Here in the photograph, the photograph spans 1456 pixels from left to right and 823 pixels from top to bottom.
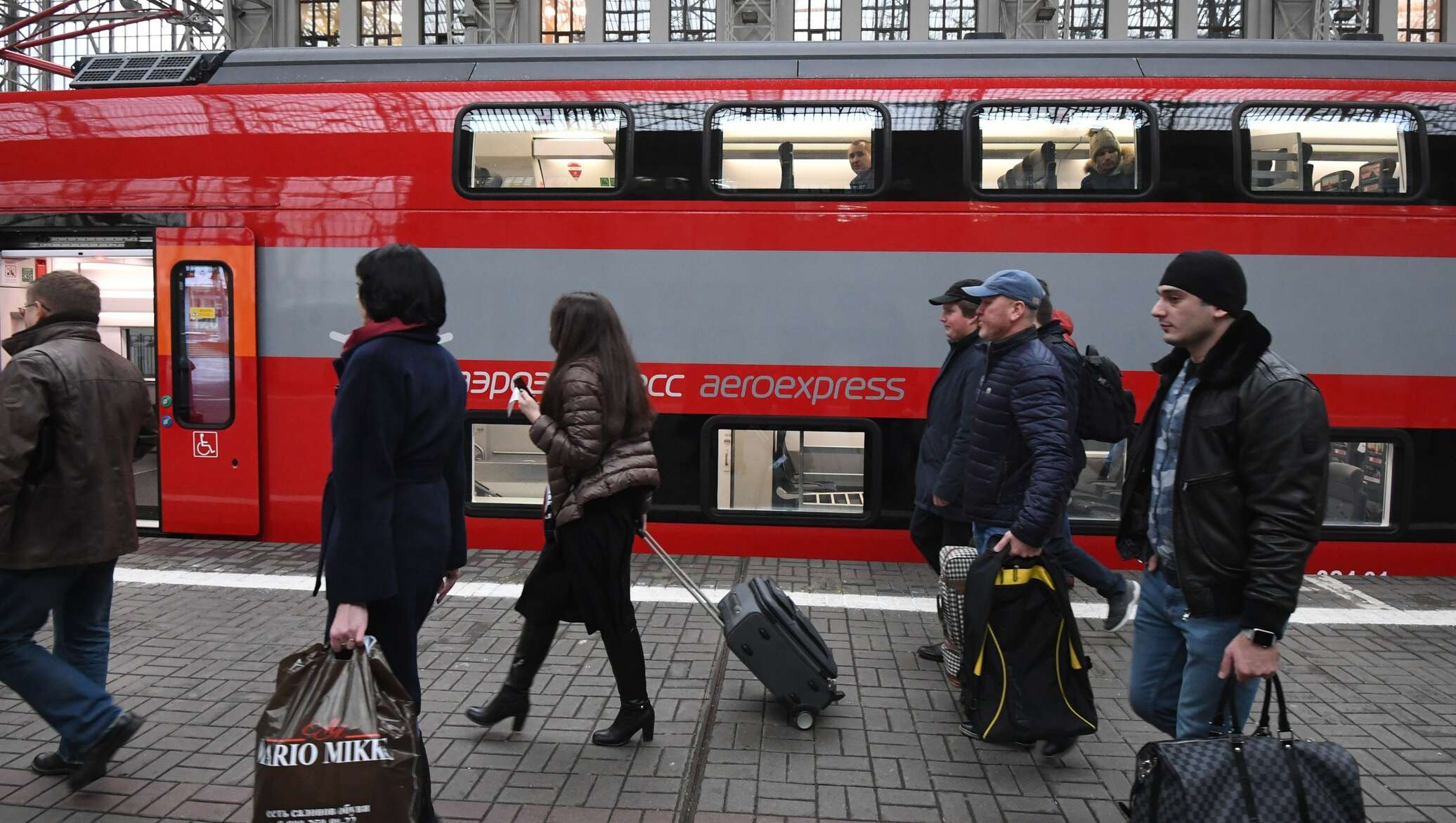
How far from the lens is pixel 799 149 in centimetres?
602

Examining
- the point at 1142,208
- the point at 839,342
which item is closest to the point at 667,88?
the point at 839,342

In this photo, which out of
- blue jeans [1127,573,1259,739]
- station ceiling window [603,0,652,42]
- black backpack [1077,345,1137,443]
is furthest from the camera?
station ceiling window [603,0,652,42]

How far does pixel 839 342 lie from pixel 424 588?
148 inches

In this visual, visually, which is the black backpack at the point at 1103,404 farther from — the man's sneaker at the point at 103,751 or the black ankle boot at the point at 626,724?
the man's sneaker at the point at 103,751

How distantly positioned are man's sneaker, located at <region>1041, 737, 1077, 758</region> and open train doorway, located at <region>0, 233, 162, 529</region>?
624cm

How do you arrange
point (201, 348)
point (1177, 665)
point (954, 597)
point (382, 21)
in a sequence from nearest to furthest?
point (1177, 665)
point (954, 597)
point (201, 348)
point (382, 21)

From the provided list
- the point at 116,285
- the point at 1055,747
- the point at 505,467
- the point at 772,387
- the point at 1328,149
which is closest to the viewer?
the point at 1055,747

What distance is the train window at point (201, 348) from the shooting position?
21.3 ft

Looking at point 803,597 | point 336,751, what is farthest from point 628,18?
point 336,751

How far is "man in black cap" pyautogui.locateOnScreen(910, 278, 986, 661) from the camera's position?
4309 mm

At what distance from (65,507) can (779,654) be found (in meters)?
2.76

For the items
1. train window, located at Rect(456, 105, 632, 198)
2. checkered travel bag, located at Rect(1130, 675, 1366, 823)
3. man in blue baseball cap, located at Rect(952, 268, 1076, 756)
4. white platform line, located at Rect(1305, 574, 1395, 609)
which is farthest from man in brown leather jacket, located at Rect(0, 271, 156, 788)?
white platform line, located at Rect(1305, 574, 1395, 609)

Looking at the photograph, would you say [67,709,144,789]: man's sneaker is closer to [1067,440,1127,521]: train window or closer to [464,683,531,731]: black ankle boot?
[464,683,531,731]: black ankle boot

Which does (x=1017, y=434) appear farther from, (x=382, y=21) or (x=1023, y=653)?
(x=382, y=21)
